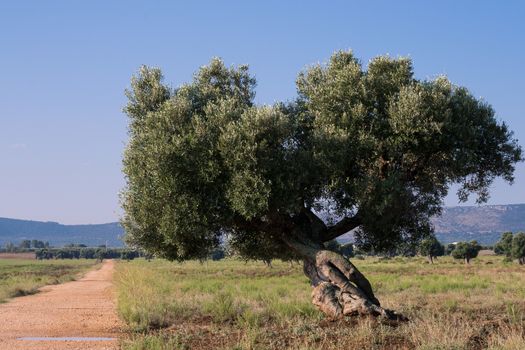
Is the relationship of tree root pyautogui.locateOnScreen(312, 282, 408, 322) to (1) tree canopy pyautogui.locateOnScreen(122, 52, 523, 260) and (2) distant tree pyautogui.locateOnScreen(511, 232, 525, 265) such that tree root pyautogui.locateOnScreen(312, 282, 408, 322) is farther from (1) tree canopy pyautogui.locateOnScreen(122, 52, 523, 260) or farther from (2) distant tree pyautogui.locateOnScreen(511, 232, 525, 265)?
(2) distant tree pyautogui.locateOnScreen(511, 232, 525, 265)

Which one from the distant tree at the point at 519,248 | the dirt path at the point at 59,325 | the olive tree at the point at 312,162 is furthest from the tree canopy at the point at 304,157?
the distant tree at the point at 519,248

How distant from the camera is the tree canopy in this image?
19344 millimetres

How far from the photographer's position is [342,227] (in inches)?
865

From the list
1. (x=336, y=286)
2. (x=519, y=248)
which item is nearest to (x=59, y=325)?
(x=336, y=286)

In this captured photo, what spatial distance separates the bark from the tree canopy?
769mm

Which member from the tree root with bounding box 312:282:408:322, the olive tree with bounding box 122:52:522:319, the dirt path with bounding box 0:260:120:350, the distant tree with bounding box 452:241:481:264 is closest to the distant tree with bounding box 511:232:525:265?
the distant tree with bounding box 452:241:481:264

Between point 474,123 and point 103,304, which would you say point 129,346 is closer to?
point 474,123

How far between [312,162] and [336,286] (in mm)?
4372

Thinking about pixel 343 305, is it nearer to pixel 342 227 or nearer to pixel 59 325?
pixel 342 227

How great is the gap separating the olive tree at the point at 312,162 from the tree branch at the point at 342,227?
0.18 feet

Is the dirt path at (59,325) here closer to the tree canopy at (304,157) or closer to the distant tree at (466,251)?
the tree canopy at (304,157)

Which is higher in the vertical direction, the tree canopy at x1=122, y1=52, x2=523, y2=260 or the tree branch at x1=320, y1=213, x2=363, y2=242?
the tree canopy at x1=122, y1=52, x2=523, y2=260

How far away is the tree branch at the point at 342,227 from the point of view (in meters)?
21.3

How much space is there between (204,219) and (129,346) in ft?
14.4
